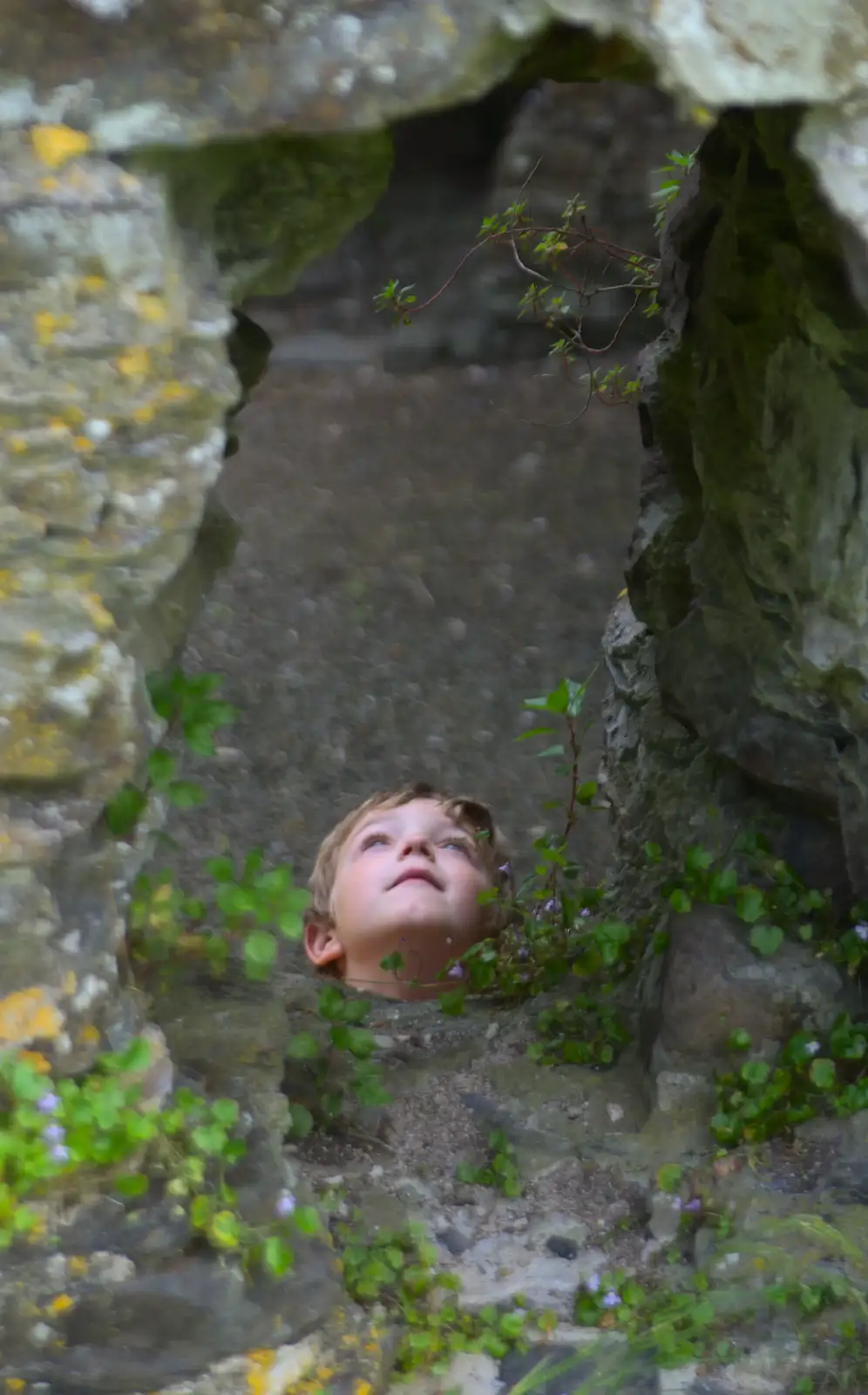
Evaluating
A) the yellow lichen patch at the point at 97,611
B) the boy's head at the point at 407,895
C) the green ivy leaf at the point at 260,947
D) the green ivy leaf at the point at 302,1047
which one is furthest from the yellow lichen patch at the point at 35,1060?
the boy's head at the point at 407,895

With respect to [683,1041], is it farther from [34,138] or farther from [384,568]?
[384,568]

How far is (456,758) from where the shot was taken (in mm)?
4629

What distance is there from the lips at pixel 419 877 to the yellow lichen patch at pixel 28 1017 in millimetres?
1320

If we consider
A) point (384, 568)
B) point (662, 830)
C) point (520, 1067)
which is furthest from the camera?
point (384, 568)

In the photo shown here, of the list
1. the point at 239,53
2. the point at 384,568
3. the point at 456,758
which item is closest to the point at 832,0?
the point at 239,53

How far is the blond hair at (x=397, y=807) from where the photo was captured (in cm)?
259

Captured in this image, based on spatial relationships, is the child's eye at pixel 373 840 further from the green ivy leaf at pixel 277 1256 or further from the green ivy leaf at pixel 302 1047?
the green ivy leaf at pixel 277 1256

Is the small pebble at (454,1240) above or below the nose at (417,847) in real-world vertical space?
above

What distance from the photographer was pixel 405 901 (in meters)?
2.40

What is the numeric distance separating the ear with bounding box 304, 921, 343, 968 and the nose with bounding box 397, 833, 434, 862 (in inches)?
8.7

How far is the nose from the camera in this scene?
248 cm

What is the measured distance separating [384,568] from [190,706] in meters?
4.58

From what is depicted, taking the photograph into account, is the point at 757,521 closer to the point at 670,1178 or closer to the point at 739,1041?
the point at 739,1041

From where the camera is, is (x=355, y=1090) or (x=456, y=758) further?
(x=456, y=758)
